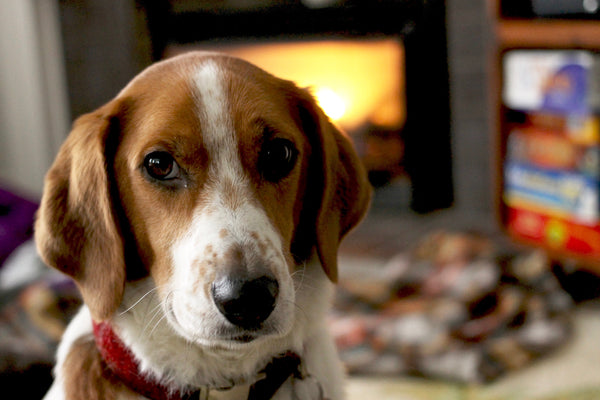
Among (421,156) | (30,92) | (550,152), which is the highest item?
(30,92)

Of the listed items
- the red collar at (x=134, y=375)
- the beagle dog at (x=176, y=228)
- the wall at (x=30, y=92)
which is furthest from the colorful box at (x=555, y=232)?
the wall at (x=30, y=92)

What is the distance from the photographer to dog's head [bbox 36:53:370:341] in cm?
128

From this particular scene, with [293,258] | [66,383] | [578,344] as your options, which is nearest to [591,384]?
[578,344]

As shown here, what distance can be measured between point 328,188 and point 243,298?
17.1 inches

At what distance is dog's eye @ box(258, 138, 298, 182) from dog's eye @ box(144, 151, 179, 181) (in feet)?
0.54

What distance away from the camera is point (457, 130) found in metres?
4.06

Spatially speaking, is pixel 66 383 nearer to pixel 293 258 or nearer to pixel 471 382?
pixel 293 258

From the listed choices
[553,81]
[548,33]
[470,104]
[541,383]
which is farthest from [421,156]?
[541,383]

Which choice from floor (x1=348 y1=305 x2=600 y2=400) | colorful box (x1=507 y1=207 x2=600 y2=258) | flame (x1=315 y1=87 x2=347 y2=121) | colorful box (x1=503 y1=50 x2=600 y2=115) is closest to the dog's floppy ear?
floor (x1=348 y1=305 x2=600 y2=400)

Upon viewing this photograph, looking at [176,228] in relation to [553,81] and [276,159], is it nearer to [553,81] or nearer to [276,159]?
[276,159]

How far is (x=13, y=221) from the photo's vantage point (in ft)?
11.0

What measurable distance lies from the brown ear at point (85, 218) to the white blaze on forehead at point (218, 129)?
20 cm

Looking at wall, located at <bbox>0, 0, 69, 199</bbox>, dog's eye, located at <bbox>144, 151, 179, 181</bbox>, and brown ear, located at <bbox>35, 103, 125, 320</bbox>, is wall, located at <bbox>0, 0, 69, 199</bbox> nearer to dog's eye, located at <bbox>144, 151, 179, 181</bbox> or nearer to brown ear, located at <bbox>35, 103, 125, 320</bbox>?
brown ear, located at <bbox>35, 103, 125, 320</bbox>

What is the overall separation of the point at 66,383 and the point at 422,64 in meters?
3.04
